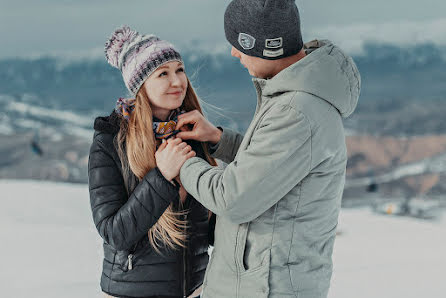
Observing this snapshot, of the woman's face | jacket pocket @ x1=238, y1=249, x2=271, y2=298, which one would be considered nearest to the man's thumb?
the woman's face

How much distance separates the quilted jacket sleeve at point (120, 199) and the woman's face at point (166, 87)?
9.3 inches

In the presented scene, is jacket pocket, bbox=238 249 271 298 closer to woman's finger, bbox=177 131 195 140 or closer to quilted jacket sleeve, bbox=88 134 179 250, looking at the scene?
quilted jacket sleeve, bbox=88 134 179 250

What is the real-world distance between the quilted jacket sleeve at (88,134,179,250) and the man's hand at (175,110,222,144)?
26 cm

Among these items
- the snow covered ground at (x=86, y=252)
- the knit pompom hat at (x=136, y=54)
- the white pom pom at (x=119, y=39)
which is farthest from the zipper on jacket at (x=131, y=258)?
the snow covered ground at (x=86, y=252)

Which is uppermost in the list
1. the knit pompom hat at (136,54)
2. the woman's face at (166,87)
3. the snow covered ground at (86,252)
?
the knit pompom hat at (136,54)

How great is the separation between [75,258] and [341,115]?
4702 millimetres

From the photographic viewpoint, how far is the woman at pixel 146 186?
1848 millimetres

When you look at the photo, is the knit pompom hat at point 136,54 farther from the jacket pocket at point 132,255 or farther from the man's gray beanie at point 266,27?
the jacket pocket at point 132,255

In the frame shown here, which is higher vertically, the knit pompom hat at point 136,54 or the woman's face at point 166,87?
the knit pompom hat at point 136,54

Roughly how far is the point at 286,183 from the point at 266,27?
474mm

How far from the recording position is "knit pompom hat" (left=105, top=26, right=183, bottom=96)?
2018 millimetres

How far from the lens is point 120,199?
1941 mm

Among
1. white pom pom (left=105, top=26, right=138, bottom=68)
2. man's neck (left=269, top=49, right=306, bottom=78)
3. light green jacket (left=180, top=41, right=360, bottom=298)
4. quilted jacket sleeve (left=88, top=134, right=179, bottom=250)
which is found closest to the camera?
light green jacket (left=180, top=41, right=360, bottom=298)

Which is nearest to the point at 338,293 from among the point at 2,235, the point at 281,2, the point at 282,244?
the point at 282,244
